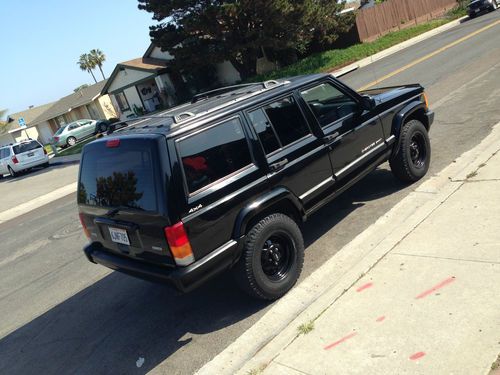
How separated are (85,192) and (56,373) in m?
1.74

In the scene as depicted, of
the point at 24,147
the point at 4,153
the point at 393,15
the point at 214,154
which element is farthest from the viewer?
the point at 393,15

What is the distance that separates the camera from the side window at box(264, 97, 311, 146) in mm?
4527

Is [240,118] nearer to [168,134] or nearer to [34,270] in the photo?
[168,134]

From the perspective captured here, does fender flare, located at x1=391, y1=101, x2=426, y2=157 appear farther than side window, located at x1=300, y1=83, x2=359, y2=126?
Yes

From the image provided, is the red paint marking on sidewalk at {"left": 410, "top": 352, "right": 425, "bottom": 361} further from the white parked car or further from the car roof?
the white parked car

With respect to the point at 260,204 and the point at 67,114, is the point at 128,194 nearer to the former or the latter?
the point at 260,204

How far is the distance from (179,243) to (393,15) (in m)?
36.5

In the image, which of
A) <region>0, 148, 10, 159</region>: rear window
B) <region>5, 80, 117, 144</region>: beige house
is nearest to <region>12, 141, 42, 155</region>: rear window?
<region>0, 148, 10, 159</region>: rear window

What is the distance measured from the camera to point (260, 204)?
13.3 feet

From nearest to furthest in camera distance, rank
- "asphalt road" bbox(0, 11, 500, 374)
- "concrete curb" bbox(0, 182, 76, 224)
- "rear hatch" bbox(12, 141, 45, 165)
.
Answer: "asphalt road" bbox(0, 11, 500, 374) < "concrete curb" bbox(0, 182, 76, 224) < "rear hatch" bbox(12, 141, 45, 165)

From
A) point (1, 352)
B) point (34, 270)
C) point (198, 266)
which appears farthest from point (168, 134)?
point (34, 270)

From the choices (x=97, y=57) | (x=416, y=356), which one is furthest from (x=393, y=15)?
(x=97, y=57)

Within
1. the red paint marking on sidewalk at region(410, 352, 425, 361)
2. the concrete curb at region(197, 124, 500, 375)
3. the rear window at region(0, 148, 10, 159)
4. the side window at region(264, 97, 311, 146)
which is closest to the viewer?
the red paint marking on sidewalk at region(410, 352, 425, 361)

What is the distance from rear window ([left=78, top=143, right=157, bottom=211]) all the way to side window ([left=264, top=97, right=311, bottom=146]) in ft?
4.56
